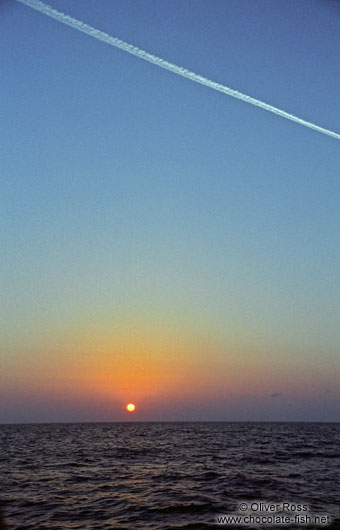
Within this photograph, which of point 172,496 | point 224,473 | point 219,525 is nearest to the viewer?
point 219,525

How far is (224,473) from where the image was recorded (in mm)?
25766

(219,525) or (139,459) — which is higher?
(219,525)

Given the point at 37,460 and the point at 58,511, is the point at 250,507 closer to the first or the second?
the point at 58,511

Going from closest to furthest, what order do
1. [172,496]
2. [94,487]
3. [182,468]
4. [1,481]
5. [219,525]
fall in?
[219,525] → [172,496] → [94,487] → [1,481] → [182,468]

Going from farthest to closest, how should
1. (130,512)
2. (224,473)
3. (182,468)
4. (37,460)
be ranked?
(37,460), (182,468), (224,473), (130,512)

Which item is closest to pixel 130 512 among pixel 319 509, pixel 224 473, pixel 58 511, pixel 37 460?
pixel 58 511

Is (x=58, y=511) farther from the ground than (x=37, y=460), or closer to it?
farther from the ground

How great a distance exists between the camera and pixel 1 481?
24.1m

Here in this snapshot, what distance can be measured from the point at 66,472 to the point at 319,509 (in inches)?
672

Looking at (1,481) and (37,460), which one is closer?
(1,481)

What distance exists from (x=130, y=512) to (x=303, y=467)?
1708 centimetres

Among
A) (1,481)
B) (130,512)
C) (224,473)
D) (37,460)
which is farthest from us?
(37,460)

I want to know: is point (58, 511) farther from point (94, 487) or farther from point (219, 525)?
point (219, 525)

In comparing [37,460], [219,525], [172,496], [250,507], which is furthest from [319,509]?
[37,460]
